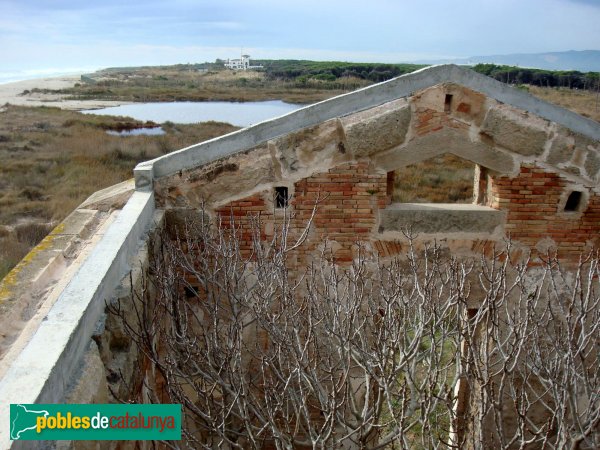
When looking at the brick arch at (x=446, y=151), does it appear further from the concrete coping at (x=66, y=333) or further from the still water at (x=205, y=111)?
the still water at (x=205, y=111)

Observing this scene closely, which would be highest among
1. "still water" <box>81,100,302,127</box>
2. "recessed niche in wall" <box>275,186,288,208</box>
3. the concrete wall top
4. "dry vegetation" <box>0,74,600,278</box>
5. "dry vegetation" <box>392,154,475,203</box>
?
the concrete wall top

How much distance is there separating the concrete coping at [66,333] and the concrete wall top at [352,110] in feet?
3.47

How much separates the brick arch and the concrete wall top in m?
0.43

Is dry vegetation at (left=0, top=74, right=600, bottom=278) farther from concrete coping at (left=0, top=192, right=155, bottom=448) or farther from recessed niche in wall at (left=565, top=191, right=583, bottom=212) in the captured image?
recessed niche in wall at (left=565, top=191, right=583, bottom=212)

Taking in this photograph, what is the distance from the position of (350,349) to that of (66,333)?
142cm

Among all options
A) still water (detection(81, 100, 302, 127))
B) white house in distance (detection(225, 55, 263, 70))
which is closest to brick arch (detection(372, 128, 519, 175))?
still water (detection(81, 100, 302, 127))

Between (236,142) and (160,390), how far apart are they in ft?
7.16

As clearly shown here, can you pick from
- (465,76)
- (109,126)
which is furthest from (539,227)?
(109,126)

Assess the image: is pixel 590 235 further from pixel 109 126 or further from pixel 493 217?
pixel 109 126

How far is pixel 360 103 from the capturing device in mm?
4449

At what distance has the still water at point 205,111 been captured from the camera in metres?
32.4

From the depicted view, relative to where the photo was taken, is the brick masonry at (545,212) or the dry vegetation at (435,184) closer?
the brick masonry at (545,212)

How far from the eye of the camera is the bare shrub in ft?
8.57

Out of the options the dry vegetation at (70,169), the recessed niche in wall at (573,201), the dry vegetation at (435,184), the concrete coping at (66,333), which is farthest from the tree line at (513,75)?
Result: the concrete coping at (66,333)
